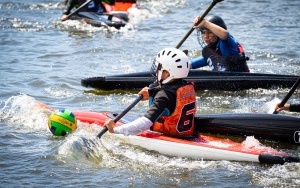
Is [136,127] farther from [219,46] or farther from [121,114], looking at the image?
[219,46]

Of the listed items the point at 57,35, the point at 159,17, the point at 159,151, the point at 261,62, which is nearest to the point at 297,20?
the point at 159,17

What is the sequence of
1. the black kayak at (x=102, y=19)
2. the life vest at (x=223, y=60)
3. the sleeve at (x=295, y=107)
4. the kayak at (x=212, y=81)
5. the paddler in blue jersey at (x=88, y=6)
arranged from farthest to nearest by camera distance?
1. the paddler in blue jersey at (x=88, y=6)
2. the black kayak at (x=102, y=19)
3. the kayak at (x=212, y=81)
4. the life vest at (x=223, y=60)
5. the sleeve at (x=295, y=107)

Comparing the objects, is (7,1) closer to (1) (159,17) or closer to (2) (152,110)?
(1) (159,17)

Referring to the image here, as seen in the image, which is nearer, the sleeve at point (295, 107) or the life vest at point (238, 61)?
the sleeve at point (295, 107)

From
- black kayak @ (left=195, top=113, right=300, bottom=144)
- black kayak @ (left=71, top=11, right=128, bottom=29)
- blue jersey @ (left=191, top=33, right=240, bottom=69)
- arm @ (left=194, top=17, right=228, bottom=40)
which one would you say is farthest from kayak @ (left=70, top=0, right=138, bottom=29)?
black kayak @ (left=195, top=113, right=300, bottom=144)

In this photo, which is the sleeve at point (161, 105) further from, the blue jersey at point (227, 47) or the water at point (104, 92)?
the blue jersey at point (227, 47)

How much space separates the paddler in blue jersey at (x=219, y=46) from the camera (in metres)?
10.2

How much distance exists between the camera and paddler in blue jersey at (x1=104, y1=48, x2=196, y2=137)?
7172mm

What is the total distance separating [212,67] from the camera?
35.8ft

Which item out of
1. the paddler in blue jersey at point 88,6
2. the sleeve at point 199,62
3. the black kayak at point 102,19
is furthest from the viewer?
the paddler in blue jersey at point 88,6

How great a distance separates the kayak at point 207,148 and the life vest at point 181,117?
9 cm

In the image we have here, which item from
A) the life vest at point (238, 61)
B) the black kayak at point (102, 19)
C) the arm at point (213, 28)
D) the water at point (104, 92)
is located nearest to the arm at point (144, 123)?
the water at point (104, 92)

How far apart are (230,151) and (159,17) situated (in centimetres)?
1318

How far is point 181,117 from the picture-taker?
7.43 metres
